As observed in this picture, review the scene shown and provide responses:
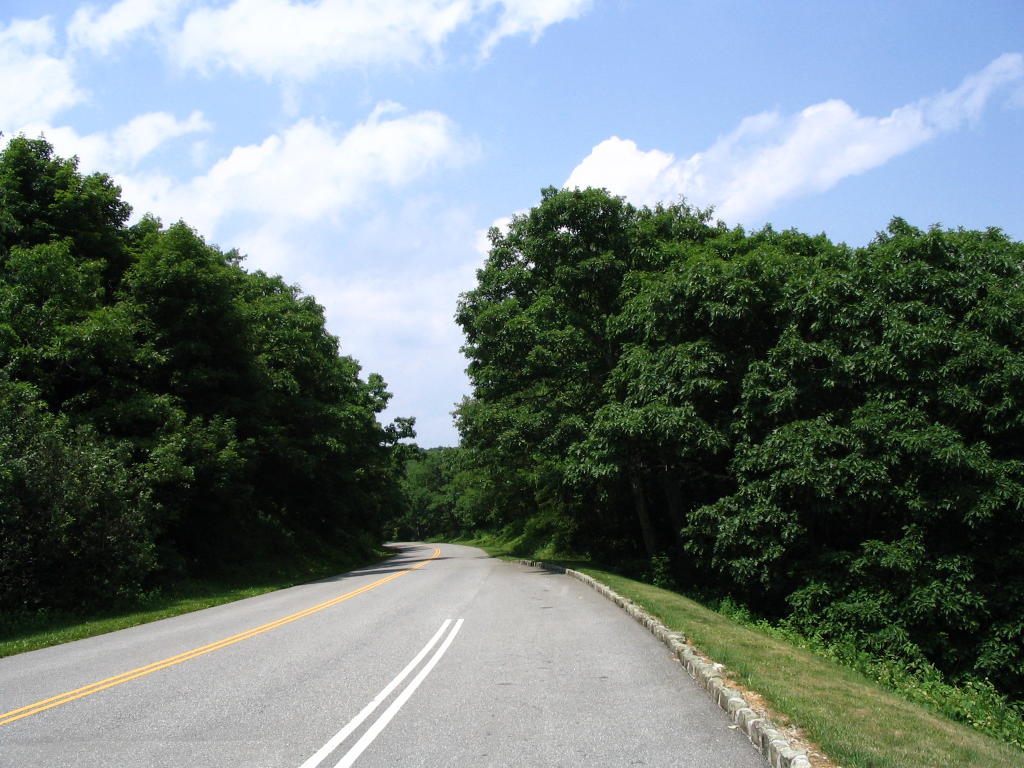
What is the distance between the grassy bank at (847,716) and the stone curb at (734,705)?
20 centimetres

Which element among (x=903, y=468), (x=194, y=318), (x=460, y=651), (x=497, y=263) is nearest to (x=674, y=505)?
(x=903, y=468)

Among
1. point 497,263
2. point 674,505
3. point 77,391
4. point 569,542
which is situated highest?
point 497,263

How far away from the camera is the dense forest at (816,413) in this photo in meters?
13.7

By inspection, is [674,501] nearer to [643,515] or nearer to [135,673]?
[643,515]

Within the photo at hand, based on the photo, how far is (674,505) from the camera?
22.6 metres

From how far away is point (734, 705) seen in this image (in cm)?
610

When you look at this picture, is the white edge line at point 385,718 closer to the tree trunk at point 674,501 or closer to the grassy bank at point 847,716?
the grassy bank at point 847,716

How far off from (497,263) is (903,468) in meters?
16.2

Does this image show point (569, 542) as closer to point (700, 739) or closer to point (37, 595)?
point (37, 595)

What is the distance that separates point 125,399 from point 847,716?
19.0 m

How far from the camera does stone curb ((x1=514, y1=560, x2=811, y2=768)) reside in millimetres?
4852

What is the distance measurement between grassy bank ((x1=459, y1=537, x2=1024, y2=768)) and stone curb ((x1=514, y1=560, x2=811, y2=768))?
0.20 metres

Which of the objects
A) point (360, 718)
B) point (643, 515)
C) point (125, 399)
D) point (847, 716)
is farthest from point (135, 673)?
point (643, 515)

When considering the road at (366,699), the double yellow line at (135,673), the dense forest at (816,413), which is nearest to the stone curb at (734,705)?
the road at (366,699)
